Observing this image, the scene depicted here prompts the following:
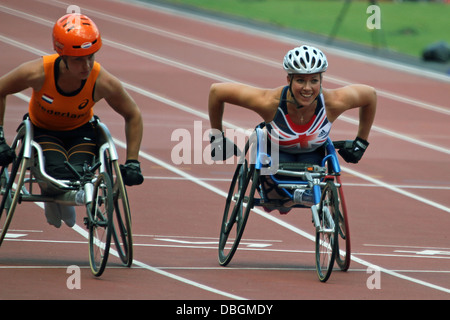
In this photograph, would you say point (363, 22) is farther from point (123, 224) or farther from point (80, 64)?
point (80, 64)

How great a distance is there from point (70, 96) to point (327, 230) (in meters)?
2.39

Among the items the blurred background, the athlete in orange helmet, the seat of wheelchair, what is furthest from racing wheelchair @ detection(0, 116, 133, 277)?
the blurred background

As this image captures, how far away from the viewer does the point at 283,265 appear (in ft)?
30.6

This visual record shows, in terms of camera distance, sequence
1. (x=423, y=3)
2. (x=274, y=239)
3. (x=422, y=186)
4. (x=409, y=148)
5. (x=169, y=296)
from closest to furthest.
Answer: (x=169, y=296) < (x=274, y=239) < (x=422, y=186) < (x=409, y=148) < (x=423, y=3)

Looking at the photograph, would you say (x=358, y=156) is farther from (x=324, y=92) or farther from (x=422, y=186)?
(x=422, y=186)

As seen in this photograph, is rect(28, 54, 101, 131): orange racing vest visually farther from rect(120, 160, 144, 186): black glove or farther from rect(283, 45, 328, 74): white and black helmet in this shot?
rect(283, 45, 328, 74): white and black helmet

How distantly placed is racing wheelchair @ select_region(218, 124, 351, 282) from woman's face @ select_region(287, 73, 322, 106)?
17.9 inches

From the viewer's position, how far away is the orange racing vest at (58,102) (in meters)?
8.57

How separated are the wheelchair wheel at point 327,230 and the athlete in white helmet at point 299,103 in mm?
677

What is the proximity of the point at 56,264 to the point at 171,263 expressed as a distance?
1.02 metres

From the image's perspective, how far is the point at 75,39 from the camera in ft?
27.2

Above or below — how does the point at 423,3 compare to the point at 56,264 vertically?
above

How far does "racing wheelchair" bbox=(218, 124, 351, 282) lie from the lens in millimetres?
8266

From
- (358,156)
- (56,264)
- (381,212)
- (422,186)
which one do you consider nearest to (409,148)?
(422,186)
